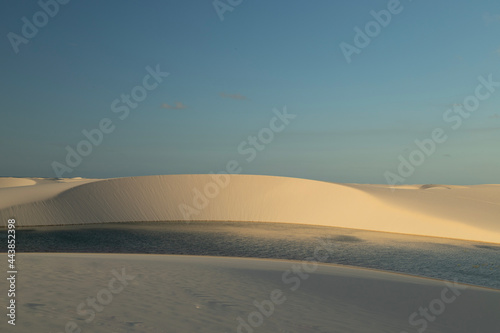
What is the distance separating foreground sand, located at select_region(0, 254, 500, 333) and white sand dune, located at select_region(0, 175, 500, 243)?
2062 centimetres

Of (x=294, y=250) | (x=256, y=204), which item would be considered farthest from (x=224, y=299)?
(x=256, y=204)

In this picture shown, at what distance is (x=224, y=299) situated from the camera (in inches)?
258

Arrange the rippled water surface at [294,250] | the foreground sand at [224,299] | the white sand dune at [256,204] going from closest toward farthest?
the foreground sand at [224,299] → the rippled water surface at [294,250] → the white sand dune at [256,204]

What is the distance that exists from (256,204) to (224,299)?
27.7 m

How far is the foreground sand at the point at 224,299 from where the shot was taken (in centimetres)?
517

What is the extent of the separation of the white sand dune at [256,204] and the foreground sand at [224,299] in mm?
20624

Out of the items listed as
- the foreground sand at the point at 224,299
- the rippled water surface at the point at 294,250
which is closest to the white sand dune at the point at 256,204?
the rippled water surface at the point at 294,250

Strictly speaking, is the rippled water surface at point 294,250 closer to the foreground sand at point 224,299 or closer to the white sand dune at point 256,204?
the foreground sand at point 224,299

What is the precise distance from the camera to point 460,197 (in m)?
34.2

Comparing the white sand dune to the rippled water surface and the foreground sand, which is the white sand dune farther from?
the foreground sand

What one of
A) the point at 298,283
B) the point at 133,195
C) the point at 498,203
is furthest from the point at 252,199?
the point at 298,283

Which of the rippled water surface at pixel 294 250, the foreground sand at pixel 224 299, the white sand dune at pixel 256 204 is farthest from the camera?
the white sand dune at pixel 256 204

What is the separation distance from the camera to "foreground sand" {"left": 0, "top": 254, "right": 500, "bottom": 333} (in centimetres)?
517

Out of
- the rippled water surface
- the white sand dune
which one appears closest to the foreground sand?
the rippled water surface
